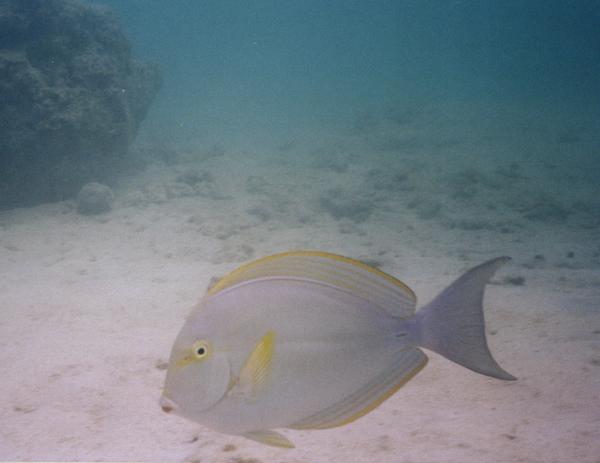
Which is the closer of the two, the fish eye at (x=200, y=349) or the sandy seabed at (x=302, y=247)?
the fish eye at (x=200, y=349)

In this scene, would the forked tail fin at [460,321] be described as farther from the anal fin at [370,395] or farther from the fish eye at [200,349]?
the fish eye at [200,349]

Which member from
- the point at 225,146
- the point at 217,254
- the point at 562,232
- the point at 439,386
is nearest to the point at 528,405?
the point at 439,386

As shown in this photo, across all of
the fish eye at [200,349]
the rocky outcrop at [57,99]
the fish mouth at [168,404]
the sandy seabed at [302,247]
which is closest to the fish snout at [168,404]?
the fish mouth at [168,404]

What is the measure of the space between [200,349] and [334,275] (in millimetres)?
484

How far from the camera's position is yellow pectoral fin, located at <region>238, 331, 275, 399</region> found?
45.1 inches

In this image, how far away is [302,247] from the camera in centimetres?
760

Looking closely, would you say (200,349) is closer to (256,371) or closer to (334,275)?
(256,371)

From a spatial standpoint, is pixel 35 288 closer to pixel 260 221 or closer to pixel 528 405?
pixel 260 221

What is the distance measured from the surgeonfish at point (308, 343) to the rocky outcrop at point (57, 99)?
10.4 meters

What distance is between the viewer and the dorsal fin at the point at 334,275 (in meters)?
1.28

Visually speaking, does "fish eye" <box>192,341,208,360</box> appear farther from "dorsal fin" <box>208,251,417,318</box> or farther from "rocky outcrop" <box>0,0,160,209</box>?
"rocky outcrop" <box>0,0,160,209</box>

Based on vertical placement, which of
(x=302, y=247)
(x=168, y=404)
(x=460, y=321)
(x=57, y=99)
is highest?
(x=57, y=99)

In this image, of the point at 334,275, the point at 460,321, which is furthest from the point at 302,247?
the point at 460,321

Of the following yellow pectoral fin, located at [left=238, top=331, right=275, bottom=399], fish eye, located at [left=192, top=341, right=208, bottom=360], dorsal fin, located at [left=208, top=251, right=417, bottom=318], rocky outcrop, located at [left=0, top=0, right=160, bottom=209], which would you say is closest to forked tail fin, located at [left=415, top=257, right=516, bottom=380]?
dorsal fin, located at [left=208, top=251, right=417, bottom=318]
